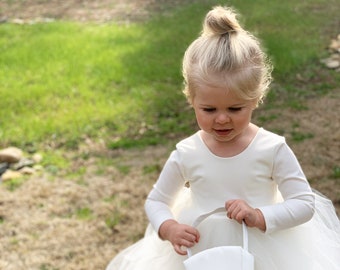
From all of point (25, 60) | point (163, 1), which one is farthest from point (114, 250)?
point (163, 1)

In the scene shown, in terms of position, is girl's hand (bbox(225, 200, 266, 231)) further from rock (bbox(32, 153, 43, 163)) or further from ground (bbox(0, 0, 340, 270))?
rock (bbox(32, 153, 43, 163))

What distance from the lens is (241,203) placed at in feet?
5.31

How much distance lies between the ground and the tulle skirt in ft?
4.05

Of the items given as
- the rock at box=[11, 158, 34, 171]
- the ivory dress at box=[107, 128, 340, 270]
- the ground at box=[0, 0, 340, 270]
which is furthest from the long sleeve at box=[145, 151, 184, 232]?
the rock at box=[11, 158, 34, 171]

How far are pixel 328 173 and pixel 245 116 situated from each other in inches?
86.7

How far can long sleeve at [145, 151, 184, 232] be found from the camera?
6.04 ft

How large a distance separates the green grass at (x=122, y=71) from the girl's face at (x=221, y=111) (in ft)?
9.49

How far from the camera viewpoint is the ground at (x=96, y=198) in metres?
3.24

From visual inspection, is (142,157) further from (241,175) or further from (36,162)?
(241,175)

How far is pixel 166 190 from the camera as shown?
6.14ft

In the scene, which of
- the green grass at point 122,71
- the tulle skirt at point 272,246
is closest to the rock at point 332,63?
the green grass at point 122,71

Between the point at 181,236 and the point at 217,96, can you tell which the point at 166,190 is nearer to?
the point at 181,236

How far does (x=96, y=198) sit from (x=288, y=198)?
7.52 ft

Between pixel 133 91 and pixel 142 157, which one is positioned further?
pixel 133 91
